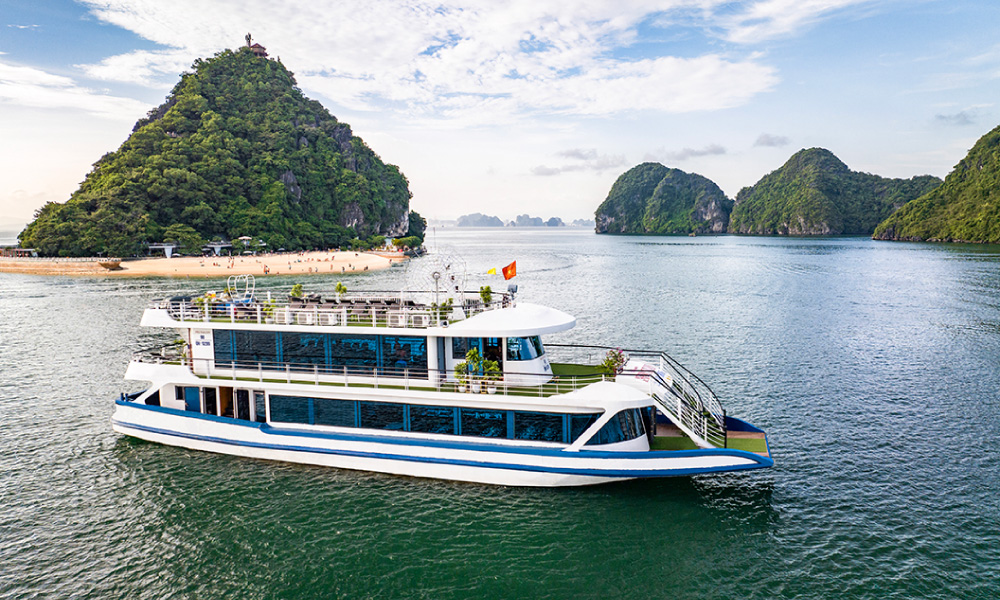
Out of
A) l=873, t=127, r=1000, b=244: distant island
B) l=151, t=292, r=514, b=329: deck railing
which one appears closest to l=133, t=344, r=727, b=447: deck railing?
l=151, t=292, r=514, b=329: deck railing

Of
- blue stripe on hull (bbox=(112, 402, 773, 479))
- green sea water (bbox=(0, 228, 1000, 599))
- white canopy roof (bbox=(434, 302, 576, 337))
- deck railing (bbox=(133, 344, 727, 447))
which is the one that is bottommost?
green sea water (bbox=(0, 228, 1000, 599))

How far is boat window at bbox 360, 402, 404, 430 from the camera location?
1808cm

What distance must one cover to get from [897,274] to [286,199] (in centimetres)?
12814

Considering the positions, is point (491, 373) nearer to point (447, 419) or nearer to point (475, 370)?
point (475, 370)

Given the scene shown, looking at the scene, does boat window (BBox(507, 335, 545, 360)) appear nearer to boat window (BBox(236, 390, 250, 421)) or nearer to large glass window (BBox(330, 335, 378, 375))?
large glass window (BBox(330, 335, 378, 375))

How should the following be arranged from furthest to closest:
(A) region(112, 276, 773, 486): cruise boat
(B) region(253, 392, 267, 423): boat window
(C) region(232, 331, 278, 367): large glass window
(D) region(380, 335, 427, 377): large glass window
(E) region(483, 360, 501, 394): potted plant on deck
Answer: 1. (C) region(232, 331, 278, 367): large glass window
2. (B) region(253, 392, 267, 423): boat window
3. (D) region(380, 335, 427, 377): large glass window
4. (E) region(483, 360, 501, 394): potted plant on deck
5. (A) region(112, 276, 773, 486): cruise boat

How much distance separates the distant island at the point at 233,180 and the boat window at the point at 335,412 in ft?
353

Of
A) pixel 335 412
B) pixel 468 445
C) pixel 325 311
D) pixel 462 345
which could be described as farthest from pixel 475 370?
pixel 325 311

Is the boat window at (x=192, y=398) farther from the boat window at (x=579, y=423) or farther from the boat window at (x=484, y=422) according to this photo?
the boat window at (x=579, y=423)

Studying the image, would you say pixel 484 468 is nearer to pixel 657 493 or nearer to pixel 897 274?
pixel 657 493

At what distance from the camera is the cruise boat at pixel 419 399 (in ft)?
55.1

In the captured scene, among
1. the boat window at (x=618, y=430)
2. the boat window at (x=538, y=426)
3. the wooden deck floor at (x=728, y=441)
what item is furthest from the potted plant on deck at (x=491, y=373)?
the wooden deck floor at (x=728, y=441)

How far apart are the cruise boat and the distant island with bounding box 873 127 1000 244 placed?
597 feet

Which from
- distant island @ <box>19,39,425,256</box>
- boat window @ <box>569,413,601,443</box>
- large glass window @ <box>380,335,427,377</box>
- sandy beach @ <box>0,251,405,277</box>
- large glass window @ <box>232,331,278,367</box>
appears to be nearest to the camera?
boat window @ <box>569,413,601,443</box>
